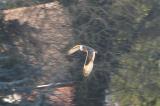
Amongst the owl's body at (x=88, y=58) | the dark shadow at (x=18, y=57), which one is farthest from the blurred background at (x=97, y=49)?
the owl's body at (x=88, y=58)

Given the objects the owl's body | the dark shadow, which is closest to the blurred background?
the dark shadow

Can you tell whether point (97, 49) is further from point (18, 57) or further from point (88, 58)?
point (18, 57)

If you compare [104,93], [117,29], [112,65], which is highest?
[117,29]

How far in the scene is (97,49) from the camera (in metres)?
8.85

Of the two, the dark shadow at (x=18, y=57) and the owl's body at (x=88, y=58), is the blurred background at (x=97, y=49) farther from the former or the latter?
the owl's body at (x=88, y=58)

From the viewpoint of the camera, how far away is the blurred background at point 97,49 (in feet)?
28.0

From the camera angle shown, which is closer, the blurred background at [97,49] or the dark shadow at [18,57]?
the dark shadow at [18,57]

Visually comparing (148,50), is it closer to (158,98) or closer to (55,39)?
(158,98)

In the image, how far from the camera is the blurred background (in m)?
8.55

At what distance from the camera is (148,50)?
8.56 m

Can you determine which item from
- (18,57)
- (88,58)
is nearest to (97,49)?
(88,58)

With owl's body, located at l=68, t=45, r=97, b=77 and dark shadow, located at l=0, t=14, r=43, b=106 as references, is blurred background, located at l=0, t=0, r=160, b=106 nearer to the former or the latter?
dark shadow, located at l=0, t=14, r=43, b=106

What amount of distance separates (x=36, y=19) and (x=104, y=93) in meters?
1.66

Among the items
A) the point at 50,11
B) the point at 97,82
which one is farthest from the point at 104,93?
the point at 50,11
